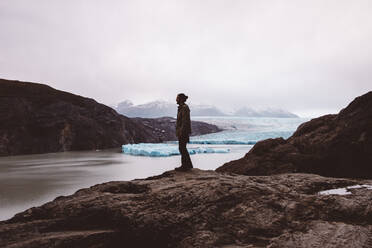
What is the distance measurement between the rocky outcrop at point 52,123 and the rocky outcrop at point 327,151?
871 inches

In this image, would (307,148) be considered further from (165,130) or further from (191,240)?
(165,130)

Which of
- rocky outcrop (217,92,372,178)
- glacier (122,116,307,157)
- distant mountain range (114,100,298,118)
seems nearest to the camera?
rocky outcrop (217,92,372,178)

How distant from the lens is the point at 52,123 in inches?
1147

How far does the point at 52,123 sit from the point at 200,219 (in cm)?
2791

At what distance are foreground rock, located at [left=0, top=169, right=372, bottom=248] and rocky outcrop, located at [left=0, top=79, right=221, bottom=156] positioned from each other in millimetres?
23996

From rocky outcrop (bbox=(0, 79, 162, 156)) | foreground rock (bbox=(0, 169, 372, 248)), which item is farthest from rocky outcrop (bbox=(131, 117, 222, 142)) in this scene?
foreground rock (bbox=(0, 169, 372, 248))

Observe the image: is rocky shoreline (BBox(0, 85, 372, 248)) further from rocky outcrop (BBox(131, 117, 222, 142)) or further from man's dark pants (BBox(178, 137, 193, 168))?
rocky outcrop (BBox(131, 117, 222, 142))

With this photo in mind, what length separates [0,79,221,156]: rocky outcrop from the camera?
26672 mm

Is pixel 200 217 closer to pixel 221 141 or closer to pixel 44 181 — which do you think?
pixel 44 181

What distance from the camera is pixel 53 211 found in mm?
5023

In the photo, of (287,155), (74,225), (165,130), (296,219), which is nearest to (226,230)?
(296,219)

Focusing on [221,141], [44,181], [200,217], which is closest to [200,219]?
[200,217]

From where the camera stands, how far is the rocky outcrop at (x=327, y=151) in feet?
31.2

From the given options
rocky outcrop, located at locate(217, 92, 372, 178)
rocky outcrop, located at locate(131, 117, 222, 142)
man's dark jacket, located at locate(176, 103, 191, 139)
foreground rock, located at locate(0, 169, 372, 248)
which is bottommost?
foreground rock, located at locate(0, 169, 372, 248)
